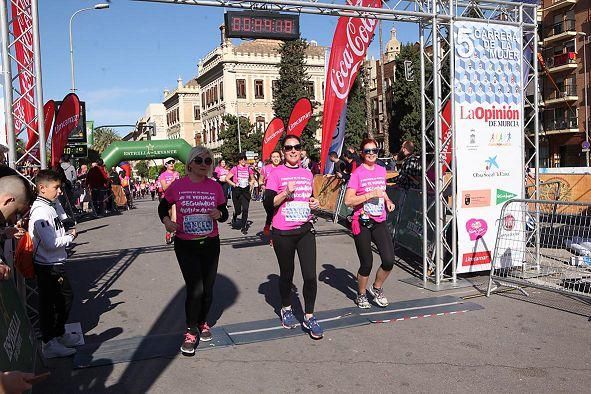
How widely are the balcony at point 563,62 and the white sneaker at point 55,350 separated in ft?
182

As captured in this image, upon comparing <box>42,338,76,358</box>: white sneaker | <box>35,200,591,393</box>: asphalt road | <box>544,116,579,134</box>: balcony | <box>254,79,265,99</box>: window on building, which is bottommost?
<box>35,200,591,393</box>: asphalt road

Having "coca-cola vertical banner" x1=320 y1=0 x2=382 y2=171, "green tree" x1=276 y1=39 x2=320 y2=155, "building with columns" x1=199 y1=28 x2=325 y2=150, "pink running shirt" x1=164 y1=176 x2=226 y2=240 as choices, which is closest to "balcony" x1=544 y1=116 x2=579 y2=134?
"green tree" x1=276 y1=39 x2=320 y2=155

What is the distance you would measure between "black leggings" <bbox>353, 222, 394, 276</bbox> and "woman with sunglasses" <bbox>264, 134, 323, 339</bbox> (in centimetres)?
93

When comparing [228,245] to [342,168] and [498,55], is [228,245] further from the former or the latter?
[498,55]

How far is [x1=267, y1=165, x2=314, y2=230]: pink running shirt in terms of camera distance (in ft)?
17.6

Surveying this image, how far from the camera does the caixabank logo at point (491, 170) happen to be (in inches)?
296

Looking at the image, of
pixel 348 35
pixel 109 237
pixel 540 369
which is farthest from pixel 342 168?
pixel 540 369

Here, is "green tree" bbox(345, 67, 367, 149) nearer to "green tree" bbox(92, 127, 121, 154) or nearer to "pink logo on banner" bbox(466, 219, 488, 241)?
"green tree" bbox(92, 127, 121, 154)

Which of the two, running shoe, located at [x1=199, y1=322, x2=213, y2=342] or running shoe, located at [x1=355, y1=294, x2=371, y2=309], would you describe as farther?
running shoe, located at [x1=355, y1=294, x2=371, y2=309]

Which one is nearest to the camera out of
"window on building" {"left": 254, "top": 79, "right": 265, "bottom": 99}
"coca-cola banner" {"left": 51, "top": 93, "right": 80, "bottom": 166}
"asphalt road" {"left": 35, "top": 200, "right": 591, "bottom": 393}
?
"asphalt road" {"left": 35, "top": 200, "right": 591, "bottom": 393}

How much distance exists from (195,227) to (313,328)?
1545 millimetres

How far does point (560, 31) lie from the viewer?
53.6 meters

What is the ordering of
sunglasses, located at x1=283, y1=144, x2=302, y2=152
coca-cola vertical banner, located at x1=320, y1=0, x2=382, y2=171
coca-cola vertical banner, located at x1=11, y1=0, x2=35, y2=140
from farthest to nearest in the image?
coca-cola vertical banner, located at x1=320, y1=0, x2=382, y2=171, coca-cola vertical banner, located at x1=11, y1=0, x2=35, y2=140, sunglasses, located at x1=283, y1=144, x2=302, y2=152

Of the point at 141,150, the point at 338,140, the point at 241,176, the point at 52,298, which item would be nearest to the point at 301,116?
the point at 338,140
